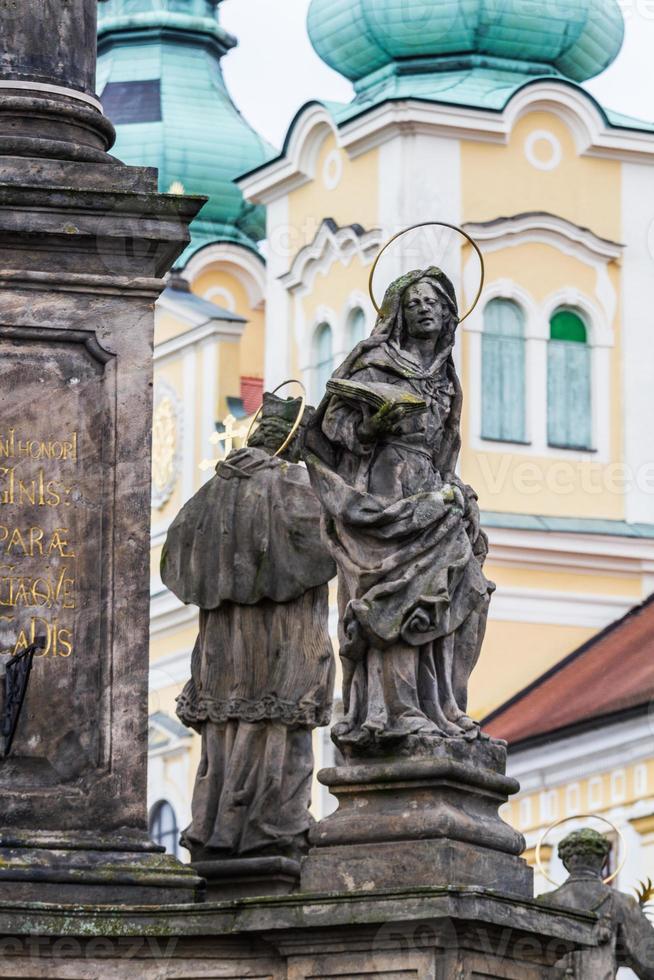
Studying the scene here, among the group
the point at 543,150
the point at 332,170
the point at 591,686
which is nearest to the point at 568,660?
the point at 591,686

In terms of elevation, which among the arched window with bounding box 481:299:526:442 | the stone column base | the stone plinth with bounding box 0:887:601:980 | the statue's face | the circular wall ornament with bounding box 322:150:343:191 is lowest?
the stone plinth with bounding box 0:887:601:980

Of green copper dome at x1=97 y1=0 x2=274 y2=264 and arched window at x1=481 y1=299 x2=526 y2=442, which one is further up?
green copper dome at x1=97 y1=0 x2=274 y2=264

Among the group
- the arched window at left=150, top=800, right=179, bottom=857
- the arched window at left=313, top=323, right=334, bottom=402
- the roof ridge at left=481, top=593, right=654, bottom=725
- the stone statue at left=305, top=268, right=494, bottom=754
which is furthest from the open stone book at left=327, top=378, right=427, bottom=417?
the arched window at left=313, top=323, right=334, bottom=402

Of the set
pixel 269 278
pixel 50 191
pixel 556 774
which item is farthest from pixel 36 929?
pixel 269 278

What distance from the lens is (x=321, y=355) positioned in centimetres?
4916

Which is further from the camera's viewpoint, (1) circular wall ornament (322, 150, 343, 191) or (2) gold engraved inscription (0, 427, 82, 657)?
(1) circular wall ornament (322, 150, 343, 191)

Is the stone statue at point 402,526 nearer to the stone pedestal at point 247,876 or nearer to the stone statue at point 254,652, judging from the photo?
the stone statue at point 254,652

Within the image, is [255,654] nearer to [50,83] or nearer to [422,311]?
[422,311]

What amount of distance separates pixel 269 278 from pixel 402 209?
3.92m

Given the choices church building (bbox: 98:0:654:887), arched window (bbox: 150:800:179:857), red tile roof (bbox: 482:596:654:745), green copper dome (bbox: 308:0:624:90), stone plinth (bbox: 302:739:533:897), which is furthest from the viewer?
green copper dome (bbox: 308:0:624:90)

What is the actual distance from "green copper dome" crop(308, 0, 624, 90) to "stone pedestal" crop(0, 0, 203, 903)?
117 ft

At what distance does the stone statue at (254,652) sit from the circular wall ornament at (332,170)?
3481 cm

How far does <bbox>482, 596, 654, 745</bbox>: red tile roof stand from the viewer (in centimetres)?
4134

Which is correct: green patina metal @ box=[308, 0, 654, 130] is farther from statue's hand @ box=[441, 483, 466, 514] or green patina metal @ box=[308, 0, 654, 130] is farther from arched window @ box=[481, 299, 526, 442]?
statue's hand @ box=[441, 483, 466, 514]
